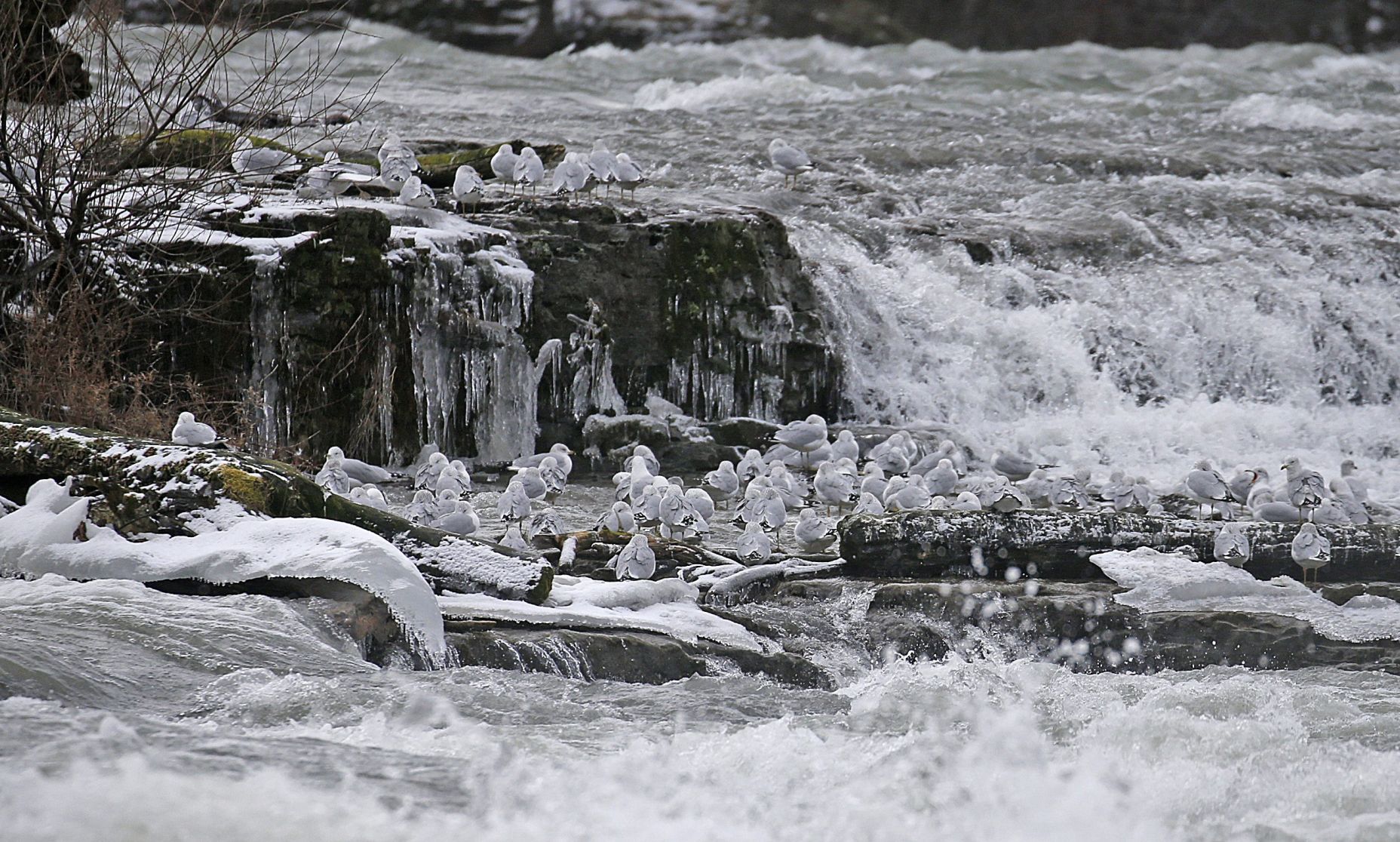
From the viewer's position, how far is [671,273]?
35.0ft

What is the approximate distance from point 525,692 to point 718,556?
202 centimetres

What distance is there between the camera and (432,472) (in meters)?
7.73

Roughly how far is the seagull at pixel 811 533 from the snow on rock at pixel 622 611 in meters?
1.42

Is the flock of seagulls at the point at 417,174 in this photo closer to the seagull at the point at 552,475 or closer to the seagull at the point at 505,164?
the seagull at the point at 505,164

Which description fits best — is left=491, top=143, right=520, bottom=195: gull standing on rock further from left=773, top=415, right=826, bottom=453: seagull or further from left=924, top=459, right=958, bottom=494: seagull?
left=924, top=459, right=958, bottom=494: seagull

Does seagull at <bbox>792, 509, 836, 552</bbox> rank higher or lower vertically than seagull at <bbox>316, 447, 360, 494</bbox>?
lower

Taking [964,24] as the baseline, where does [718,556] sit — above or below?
below

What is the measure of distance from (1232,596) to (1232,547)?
0.52 m

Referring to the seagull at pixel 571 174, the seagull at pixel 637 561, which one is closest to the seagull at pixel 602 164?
the seagull at pixel 571 174

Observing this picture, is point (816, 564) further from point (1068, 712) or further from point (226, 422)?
point (226, 422)

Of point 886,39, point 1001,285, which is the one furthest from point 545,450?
point 886,39

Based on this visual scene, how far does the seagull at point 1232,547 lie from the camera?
21.0 ft

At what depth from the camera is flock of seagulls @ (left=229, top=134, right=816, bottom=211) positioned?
9773 millimetres

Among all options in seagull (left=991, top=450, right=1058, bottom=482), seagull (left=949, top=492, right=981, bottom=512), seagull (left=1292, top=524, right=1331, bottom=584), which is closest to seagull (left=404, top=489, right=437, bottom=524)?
seagull (left=949, top=492, right=981, bottom=512)
